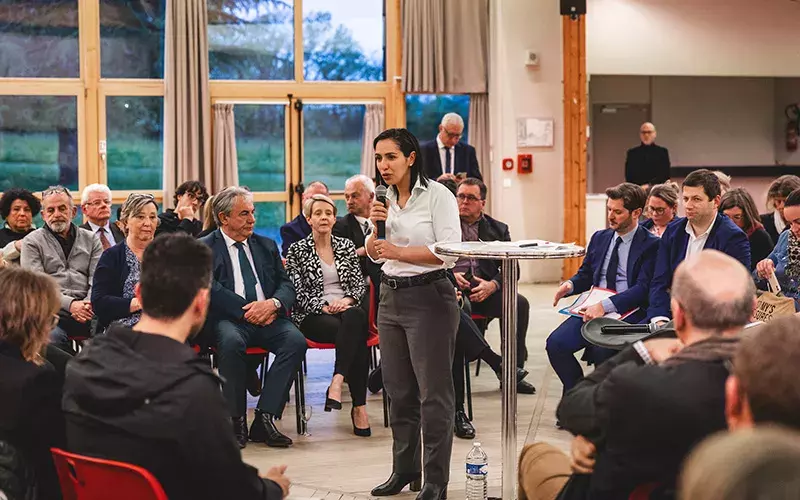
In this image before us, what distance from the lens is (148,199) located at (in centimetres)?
519

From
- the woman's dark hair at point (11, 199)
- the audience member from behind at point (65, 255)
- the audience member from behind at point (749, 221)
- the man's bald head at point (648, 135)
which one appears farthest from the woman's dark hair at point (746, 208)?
the man's bald head at point (648, 135)

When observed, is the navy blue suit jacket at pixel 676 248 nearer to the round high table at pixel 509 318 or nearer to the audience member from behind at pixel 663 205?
the audience member from behind at pixel 663 205

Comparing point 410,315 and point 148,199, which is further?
point 148,199

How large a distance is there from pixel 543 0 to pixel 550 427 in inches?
261

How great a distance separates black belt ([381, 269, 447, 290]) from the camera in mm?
3873

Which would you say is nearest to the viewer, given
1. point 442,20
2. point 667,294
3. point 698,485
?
point 698,485

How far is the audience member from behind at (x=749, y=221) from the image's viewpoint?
5.80 metres

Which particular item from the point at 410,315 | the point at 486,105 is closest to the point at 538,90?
the point at 486,105

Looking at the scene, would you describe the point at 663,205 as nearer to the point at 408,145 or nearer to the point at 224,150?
the point at 408,145

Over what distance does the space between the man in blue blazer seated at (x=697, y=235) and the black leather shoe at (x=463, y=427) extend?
106 centimetres

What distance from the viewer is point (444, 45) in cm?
1070

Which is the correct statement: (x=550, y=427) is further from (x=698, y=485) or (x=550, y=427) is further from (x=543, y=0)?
(x=543, y=0)

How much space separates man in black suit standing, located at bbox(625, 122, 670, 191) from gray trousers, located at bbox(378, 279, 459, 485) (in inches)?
289

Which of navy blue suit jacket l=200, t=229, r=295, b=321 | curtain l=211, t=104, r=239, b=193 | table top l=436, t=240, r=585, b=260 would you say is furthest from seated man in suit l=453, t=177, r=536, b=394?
curtain l=211, t=104, r=239, b=193
